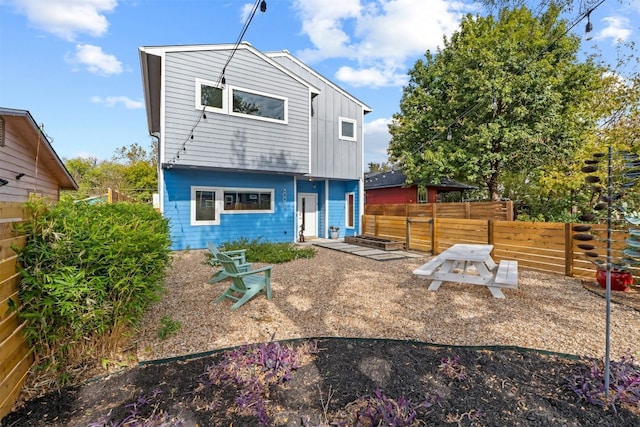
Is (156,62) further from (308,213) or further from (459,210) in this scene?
(459,210)

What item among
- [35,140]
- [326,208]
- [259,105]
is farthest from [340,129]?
[35,140]

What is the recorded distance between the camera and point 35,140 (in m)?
7.25

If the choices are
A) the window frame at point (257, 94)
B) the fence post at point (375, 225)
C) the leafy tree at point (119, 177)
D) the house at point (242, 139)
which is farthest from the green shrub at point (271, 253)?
the leafy tree at point (119, 177)

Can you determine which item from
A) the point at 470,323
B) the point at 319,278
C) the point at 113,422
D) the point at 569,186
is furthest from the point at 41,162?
the point at 569,186

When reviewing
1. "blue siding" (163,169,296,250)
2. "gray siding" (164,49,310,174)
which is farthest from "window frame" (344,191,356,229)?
"gray siding" (164,49,310,174)

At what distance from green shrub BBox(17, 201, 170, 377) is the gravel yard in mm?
559

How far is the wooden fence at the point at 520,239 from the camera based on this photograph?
20.0ft

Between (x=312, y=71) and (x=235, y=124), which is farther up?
(x=312, y=71)

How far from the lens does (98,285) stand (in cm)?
247

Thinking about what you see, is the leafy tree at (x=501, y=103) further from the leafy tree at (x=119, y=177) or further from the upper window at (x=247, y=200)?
the leafy tree at (x=119, y=177)

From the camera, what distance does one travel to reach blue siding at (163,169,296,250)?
9422 millimetres

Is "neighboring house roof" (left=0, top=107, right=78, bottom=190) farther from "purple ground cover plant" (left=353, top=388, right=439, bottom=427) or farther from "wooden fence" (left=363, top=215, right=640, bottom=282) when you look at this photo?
"wooden fence" (left=363, top=215, right=640, bottom=282)

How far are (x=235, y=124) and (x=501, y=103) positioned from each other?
36.1ft

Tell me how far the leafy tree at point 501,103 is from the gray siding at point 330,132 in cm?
313
